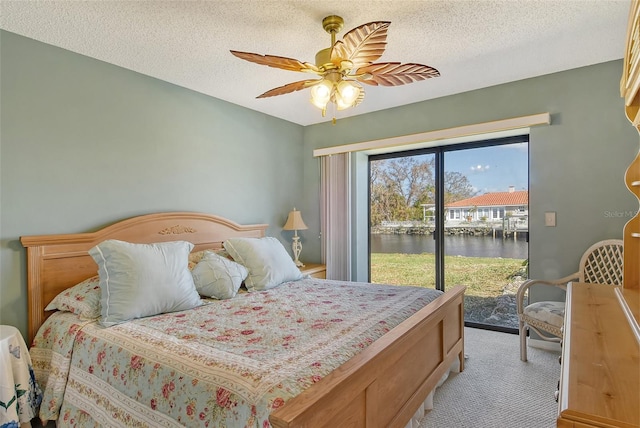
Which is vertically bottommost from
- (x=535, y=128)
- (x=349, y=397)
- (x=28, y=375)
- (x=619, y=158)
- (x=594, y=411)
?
(x=28, y=375)

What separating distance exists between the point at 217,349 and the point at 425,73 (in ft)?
6.18

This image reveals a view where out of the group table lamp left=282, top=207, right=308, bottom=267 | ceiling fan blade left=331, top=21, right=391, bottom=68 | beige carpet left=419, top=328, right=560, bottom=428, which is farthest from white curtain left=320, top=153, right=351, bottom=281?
ceiling fan blade left=331, top=21, right=391, bottom=68

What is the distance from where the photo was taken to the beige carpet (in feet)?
6.81

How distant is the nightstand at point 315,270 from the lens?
13.0ft

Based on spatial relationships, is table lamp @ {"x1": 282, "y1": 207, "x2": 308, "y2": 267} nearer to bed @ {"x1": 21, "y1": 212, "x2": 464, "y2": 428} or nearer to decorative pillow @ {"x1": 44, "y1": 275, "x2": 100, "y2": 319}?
bed @ {"x1": 21, "y1": 212, "x2": 464, "y2": 428}

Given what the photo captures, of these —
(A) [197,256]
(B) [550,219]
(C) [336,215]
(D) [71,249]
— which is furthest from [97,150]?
(B) [550,219]

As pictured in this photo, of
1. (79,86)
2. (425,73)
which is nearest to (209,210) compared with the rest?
(79,86)

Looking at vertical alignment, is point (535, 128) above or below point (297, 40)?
below

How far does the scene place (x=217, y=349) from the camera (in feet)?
5.22

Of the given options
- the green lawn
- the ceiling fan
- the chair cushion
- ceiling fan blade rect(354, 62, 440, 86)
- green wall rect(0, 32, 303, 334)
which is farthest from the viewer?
the green lawn

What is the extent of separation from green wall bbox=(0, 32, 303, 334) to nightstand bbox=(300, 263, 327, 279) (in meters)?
0.91

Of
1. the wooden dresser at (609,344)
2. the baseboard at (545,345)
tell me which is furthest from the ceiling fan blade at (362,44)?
the baseboard at (545,345)

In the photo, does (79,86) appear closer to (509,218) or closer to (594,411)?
(594,411)

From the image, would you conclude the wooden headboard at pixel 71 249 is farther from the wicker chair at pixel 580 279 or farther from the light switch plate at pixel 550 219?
the light switch plate at pixel 550 219
